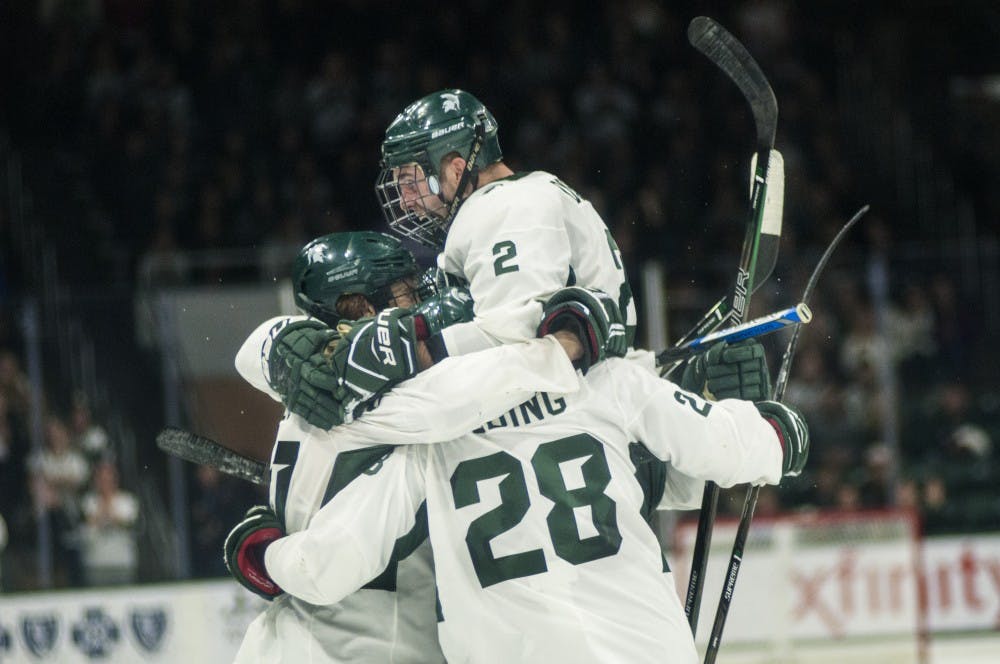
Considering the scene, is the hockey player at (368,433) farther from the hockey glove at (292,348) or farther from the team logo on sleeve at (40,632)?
the team logo on sleeve at (40,632)

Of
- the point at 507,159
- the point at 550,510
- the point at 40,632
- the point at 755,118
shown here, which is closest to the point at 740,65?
the point at 755,118

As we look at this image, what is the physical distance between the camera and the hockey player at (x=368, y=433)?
2463 millimetres

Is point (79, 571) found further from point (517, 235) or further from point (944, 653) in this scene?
point (517, 235)

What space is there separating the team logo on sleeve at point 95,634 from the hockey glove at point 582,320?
3560 mm

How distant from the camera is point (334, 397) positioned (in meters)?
2.52

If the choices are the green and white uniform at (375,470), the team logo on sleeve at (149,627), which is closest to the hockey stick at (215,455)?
the green and white uniform at (375,470)

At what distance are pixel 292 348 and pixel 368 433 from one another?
22 cm

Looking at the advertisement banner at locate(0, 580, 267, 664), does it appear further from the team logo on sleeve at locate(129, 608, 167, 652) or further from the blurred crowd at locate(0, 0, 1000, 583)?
the blurred crowd at locate(0, 0, 1000, 583)

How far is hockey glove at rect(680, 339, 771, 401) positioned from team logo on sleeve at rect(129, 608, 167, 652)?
129 inches

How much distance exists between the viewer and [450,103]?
111 inches

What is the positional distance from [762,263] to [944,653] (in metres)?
4.10

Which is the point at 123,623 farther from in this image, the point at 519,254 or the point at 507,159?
the point at 519,254

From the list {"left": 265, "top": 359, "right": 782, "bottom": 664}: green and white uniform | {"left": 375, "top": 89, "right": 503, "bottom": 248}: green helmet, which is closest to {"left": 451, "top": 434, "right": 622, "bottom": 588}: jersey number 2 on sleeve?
{"left": 265, "top": 359, "right": 782, "bottom": 664}: green and white uniform

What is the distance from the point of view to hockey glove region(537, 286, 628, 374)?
2.46m
